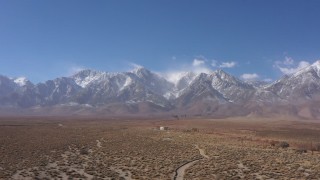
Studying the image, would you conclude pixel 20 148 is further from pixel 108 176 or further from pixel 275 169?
pixel 275 169

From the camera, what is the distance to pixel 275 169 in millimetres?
35375

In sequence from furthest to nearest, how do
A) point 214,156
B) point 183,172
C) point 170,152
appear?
point 170,152 → point 214,156 → point 183,172

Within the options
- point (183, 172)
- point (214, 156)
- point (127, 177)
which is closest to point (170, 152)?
point (214, 156)

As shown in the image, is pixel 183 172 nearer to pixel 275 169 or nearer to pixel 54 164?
pixel 275 169

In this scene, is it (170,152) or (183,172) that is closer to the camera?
(183,172)

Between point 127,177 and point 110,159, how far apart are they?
962cm

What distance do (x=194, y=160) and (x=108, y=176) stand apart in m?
12.2

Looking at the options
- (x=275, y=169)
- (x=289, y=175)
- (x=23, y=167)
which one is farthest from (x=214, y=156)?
(x=23, y=167)

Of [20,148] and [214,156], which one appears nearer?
[214,156]

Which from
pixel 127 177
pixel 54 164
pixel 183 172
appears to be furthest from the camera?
pixel 54 164

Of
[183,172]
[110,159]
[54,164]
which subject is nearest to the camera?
[183,172]

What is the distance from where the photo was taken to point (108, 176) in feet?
104

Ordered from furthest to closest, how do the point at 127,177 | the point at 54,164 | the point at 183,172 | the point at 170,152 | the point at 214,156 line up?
the point at 170,152 → the point at 214,156 → the point at 54,164 → the point at 183,172 → the point at 127,177

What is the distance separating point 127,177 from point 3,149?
20.6 meters
